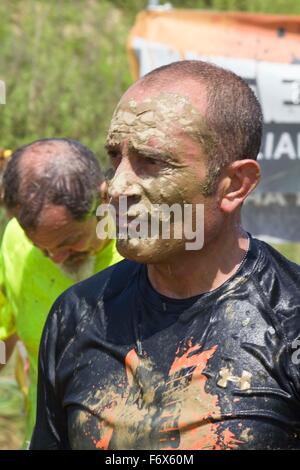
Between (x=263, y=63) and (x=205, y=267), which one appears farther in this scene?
(x=263, y=63)

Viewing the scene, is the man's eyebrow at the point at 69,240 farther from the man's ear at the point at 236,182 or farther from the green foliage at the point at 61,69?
the green foliage at the point at 61,69

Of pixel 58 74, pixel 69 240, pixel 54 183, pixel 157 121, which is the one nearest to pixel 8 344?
pixel 69 240

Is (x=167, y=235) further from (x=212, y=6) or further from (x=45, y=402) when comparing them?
(x=212, y=6)

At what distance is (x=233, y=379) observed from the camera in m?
2.27

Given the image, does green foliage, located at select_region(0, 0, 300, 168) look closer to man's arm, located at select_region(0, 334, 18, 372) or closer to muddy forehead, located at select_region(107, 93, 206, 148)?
man's arm, located at select_region(0, 334, 18, 372)

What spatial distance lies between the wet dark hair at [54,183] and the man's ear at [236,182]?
1.51 meters

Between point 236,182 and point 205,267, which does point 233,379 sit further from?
point 236,182

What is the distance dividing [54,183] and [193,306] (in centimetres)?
158

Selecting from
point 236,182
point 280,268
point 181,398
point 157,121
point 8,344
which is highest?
point 157,121

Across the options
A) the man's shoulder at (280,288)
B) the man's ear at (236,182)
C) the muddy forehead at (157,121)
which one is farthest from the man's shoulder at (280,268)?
the muddy forehead at (157,121)

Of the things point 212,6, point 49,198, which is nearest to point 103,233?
point 49,198

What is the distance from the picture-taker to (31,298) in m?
4.19

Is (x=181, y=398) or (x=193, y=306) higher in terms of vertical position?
(x=193, y=306)

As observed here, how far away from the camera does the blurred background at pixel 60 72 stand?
33.4 ft
